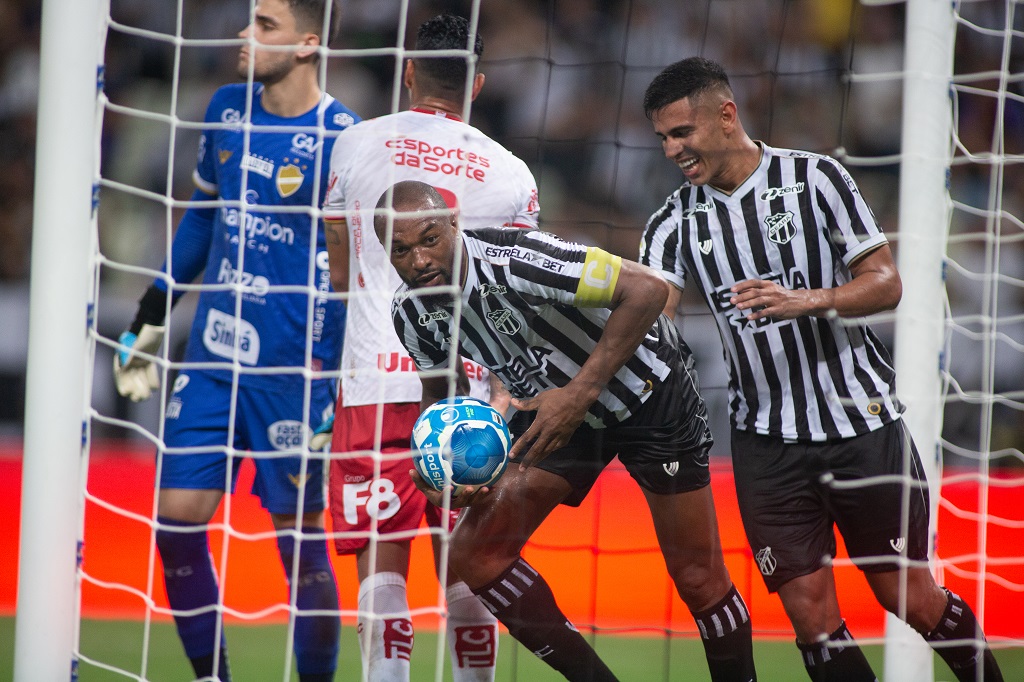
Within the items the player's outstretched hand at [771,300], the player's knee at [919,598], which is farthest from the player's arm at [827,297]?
the player's knee at [919,598]

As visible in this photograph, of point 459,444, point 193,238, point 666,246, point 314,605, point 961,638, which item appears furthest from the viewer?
point 193,238

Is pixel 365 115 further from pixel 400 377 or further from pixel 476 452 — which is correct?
pixel 476 452

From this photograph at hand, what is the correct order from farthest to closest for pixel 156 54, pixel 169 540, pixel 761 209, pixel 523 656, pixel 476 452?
pixel 156 54, pixel 523 656, pixel 169 540, pixel 761 209, pixel 476 452

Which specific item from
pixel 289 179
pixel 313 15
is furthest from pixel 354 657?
pixel 313 15

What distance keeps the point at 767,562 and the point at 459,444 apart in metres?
0.90

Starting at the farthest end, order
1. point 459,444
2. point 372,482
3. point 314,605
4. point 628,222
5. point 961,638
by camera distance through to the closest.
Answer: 1. point 628,222
2. point 314,605
3. point 372,482
4. point 961,638
5. point 459,444

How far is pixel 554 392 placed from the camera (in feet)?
8.30

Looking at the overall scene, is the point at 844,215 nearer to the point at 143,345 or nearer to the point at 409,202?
the point at 409,202

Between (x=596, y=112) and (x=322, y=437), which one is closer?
(x=322, y=437)

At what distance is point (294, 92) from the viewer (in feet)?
10.1

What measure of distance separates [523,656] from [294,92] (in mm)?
2068

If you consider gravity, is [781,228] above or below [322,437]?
above

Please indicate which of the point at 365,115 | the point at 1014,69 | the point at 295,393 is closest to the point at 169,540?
the point at 295,393

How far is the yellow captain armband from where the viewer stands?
243 centimetres
